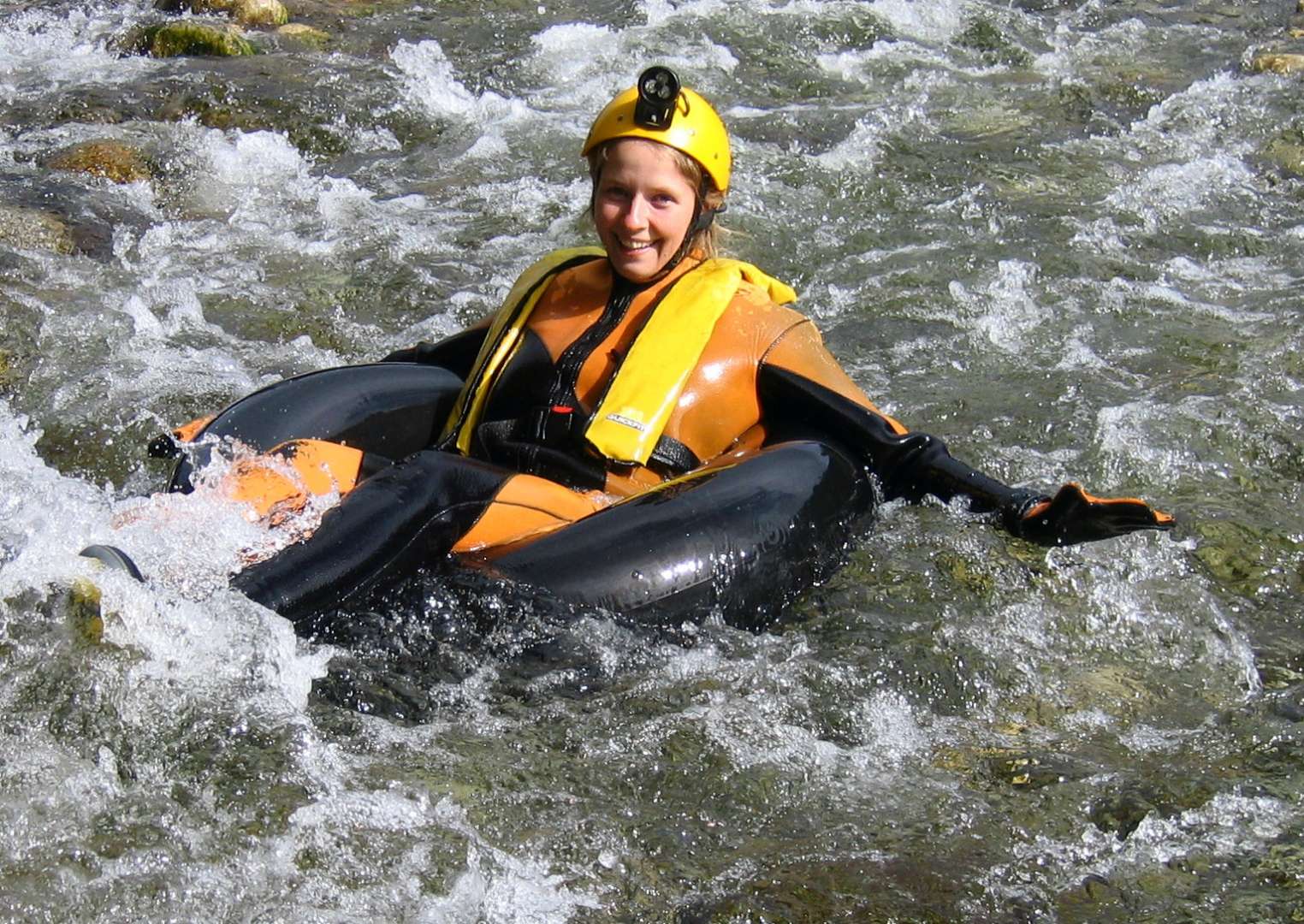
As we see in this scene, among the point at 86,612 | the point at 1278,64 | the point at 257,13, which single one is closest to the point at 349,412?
the point at 86,612

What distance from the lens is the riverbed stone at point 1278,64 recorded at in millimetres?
10117

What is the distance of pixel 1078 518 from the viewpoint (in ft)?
14.2

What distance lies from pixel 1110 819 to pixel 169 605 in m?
2.21

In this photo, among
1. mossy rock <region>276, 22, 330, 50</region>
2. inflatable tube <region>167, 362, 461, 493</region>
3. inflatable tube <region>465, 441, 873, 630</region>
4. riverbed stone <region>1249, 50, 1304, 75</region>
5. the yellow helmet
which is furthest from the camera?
mossy rock <region>276, 22, 330, 50</region>

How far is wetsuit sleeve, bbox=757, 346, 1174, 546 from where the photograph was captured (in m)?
4.52

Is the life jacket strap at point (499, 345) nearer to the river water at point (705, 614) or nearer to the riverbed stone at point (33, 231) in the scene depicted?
the river water at point (705, 614)

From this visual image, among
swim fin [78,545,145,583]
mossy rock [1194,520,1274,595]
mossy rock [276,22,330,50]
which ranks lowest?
mossy rock [1194,520,1274,595]

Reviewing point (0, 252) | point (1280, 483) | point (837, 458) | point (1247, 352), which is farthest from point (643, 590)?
point (0, 252)

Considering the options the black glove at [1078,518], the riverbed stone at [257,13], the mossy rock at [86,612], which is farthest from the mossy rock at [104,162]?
the black glove at [1078,518]

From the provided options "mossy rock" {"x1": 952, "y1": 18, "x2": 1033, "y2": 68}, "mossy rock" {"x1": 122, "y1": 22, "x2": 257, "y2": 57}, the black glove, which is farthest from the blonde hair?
"mossy rock" {"x1": 952, "y1": 18, "x2": 1033, "y2": 68}

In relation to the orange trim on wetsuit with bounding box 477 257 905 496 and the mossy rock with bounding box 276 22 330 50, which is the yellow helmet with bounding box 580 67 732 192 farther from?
the mossy rock with bounding box 276 22 330 50

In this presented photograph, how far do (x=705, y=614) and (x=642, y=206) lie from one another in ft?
4.31

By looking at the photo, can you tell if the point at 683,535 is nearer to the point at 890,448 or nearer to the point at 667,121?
the point at 890,448

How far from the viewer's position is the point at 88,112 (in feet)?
28.8
